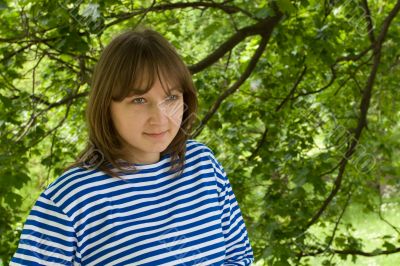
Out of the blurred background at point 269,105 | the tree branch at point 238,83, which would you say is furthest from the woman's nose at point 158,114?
the tree branch at point 238,83

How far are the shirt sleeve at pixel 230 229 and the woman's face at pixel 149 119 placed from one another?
0.18 meters

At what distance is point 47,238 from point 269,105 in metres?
2.39

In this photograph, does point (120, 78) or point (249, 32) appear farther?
point (249, 32)

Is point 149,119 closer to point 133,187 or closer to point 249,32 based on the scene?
point 133,187

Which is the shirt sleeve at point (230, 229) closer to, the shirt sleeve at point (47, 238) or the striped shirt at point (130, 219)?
the striped shirt at point (130, 219)

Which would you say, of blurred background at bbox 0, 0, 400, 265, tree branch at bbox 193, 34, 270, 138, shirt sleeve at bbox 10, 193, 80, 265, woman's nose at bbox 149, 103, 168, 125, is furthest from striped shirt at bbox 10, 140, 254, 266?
tree branch at bbox 193, 34, 270, 138

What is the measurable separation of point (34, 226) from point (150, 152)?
0.29 meters

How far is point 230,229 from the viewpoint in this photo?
1521mm

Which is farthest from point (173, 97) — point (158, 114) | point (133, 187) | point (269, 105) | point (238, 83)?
point (269, 105)

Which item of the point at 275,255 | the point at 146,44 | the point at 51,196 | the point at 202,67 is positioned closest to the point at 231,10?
the point at 202,67

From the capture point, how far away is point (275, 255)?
2859 millimetres

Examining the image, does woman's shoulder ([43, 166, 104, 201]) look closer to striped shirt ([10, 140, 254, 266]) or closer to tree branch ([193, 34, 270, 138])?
striped shirt ([10, 140, 254, 266])

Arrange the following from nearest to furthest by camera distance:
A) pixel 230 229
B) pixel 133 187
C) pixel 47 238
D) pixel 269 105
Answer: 1. pixel 47 238
2. pixel 133 187
3. pixel 230 229
4. pixel 269 105

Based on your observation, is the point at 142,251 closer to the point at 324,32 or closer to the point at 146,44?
the point at 146,44
